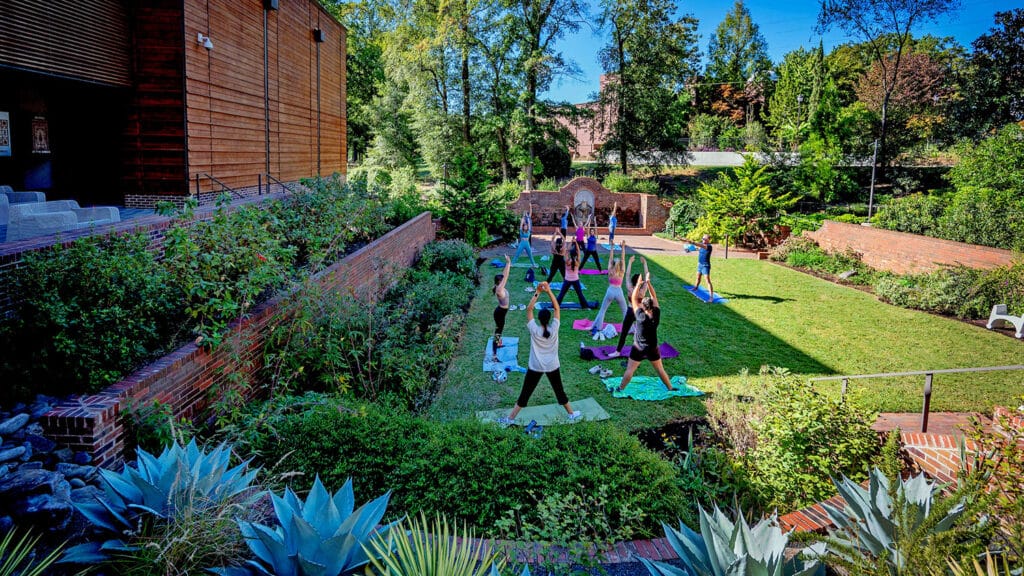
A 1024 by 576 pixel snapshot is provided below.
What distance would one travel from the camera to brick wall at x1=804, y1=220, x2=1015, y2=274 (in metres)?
13.8

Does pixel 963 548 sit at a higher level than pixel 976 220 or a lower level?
lower

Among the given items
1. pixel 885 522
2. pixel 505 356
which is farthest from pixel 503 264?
pixel 885 522

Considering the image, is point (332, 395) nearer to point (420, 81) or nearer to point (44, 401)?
point (44, 401)

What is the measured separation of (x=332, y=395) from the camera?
6270 millimetres

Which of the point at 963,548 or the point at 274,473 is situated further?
the point at 274,473

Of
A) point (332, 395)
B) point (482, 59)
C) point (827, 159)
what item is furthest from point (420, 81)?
point (332, 395)

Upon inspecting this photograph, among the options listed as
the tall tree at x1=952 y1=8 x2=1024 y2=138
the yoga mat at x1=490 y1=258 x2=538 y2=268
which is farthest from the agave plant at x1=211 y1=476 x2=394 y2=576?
the tall tree at x1=952 y1=8 x2=1024 y2=138

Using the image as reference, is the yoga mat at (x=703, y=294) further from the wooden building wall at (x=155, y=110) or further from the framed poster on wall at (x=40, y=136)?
the framed poster on wall at (x=40, y=136)

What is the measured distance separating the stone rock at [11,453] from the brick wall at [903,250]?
669 inches

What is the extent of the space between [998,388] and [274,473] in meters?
9.60

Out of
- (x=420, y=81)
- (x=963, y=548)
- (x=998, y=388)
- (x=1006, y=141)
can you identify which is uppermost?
(x=420, y=81)

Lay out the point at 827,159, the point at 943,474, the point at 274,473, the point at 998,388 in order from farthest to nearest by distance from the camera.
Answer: the point at 827,159, the point at 998,388, the point at 943,474, the point at 274,473

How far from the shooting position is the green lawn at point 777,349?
7965mm

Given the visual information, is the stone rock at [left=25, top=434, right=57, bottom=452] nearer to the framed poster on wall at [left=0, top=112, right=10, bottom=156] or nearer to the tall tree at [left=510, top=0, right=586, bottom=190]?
the framed poster on wall at [left=0, top=112, right=10, bottom=156]
